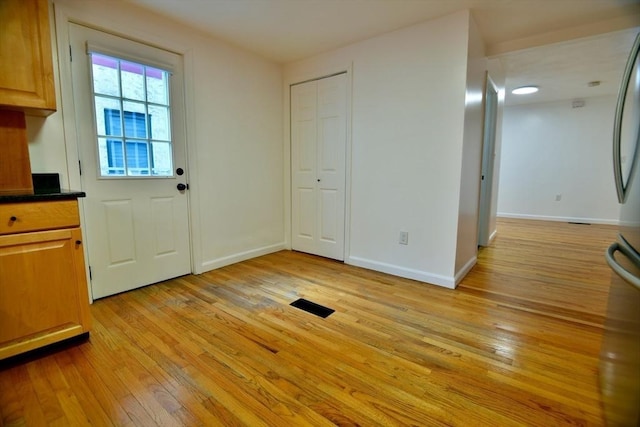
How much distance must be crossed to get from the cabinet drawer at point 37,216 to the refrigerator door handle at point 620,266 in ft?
8.37

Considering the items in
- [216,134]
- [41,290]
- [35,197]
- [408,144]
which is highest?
[216,134]

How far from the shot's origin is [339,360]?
5.56 ft

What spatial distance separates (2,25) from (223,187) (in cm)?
186

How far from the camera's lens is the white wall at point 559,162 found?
5.77 m

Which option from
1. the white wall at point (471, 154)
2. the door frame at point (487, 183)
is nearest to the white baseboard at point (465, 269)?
the white wall at point (471, 154)

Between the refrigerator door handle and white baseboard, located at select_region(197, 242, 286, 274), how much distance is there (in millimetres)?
2999

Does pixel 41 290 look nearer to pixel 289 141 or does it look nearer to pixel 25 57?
pixel 25 57

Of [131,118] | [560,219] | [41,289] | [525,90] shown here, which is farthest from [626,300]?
[560,219]

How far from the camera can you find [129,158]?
2.52 meters

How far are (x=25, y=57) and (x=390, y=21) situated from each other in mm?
2581

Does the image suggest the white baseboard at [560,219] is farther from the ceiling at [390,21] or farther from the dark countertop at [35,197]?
the dark countertop at [35,197]

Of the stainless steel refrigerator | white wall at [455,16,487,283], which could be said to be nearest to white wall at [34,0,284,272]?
white wall at [455,16,487,283]

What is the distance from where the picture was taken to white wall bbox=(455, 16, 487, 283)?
2.63 m

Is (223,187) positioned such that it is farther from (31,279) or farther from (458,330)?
(458,330)
